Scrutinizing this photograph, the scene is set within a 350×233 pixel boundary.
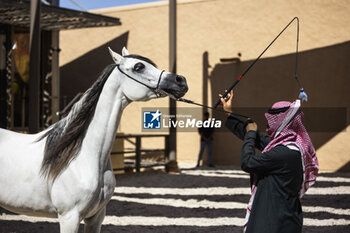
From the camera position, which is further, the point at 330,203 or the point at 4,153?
the point at 330,203

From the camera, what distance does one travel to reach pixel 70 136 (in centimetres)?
241

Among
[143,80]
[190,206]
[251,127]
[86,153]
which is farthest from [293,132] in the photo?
[190,206]

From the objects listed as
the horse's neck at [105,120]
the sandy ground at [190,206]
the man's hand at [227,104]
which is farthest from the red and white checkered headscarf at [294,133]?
the sandy ground at [190,206]

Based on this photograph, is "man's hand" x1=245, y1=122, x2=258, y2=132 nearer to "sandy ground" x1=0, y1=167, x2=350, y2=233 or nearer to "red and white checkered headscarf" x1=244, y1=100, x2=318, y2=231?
"red and white checkered headscarf" x1=244, y1=100, x2=318, y2=231

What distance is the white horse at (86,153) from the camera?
7.71ft

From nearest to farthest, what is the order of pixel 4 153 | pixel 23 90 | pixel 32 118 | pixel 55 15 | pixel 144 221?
pixel 4 153
pixel 144 221
pixel 32 118
pixel 55 15
pixel 23 90

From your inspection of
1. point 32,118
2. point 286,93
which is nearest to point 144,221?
point 32,118

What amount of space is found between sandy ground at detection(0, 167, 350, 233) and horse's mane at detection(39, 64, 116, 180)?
7.92 feet

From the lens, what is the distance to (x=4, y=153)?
2551 millimetres

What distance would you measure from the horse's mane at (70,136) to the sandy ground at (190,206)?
95.1 inches

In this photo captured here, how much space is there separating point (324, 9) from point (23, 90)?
339 inches

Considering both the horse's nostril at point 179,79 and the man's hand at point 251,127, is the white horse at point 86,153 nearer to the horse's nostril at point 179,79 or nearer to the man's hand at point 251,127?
the horse's nostril at point 179,79

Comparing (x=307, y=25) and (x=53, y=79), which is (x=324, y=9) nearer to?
(x=307, y=25)

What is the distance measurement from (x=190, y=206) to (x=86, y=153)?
156 inches
